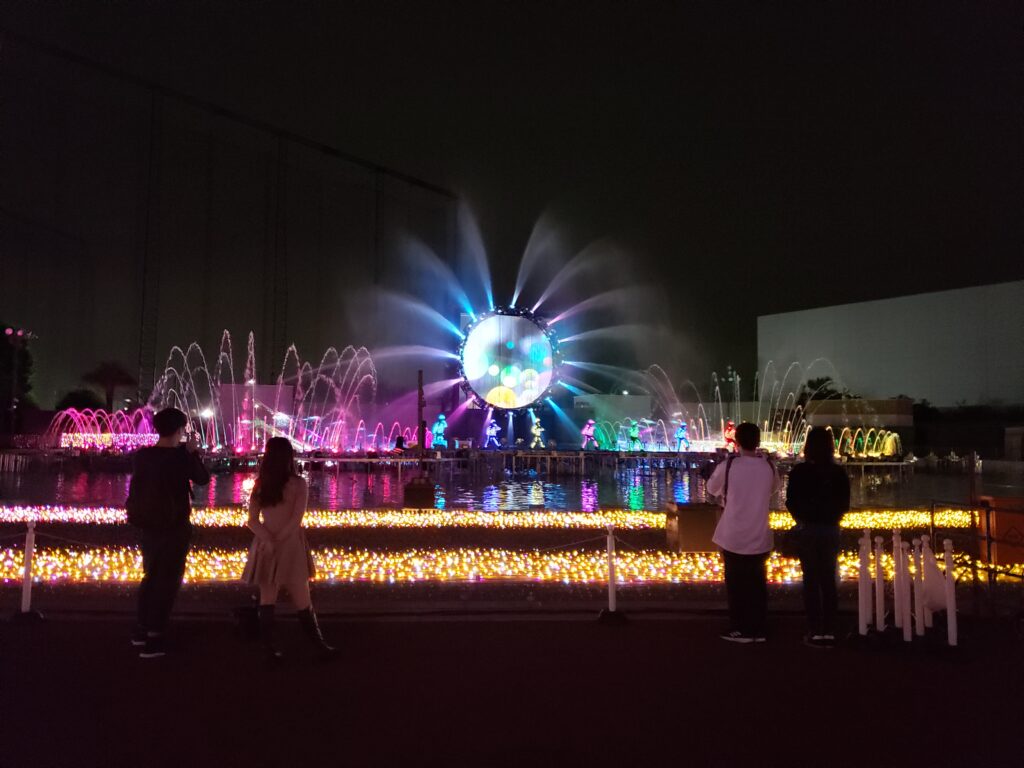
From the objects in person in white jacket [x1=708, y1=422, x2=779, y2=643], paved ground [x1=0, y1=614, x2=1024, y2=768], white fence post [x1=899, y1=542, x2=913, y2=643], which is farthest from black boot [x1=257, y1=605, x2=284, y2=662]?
white fence post [x1=899, y1=542, x2=913, y2=643]

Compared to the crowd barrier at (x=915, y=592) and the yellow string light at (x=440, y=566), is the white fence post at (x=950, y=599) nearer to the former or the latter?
the crowd barrier at (x=915, y=592)

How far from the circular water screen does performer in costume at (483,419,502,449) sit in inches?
44.3

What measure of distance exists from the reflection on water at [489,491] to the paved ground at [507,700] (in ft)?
32.7

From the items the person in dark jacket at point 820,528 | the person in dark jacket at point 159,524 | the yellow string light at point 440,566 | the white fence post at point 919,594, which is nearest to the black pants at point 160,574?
the person in dark jacket at point 159,524

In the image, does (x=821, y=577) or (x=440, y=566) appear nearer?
(x=821, y=577)

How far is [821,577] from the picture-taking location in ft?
19.7

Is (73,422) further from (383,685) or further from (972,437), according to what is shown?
(972,437)

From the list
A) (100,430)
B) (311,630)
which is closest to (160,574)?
(311,630)

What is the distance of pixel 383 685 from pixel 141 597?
209 cm

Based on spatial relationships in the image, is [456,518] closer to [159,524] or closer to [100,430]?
[159,524]

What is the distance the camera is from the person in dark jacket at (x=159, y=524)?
19.0 ft

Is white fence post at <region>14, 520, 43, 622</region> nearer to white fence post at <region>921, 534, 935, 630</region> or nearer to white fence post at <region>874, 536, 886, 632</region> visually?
white fence post at <region>874, 536, 886, 632</region>

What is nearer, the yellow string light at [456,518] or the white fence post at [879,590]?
the white fence post at [879,590]

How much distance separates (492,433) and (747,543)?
3699cm
